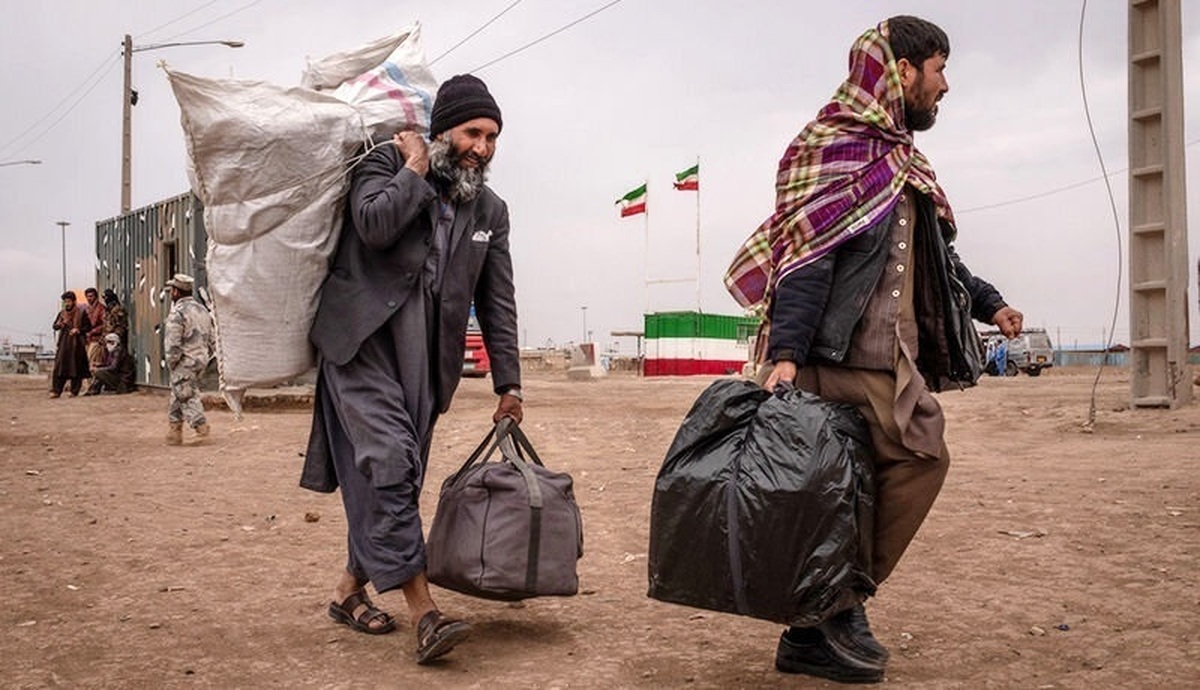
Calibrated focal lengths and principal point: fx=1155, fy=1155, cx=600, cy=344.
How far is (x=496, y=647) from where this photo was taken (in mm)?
3732

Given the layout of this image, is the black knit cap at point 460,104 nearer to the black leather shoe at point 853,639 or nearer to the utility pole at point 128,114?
the black leather shoe at point 853,639

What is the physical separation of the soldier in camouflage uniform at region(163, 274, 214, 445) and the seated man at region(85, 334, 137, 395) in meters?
8.95

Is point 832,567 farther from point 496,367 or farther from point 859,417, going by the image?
point 496,367

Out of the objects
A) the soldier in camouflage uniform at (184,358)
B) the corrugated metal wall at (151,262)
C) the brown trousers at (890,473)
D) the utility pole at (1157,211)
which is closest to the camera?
the brown trousers at (890,473)

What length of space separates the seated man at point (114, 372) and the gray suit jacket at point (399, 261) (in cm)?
1717

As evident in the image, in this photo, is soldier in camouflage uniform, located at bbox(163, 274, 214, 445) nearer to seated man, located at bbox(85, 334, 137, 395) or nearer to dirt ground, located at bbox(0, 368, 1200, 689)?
dirt ground, located at bbox(0, 368, 1200, 689)

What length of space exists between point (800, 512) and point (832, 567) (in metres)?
0.16

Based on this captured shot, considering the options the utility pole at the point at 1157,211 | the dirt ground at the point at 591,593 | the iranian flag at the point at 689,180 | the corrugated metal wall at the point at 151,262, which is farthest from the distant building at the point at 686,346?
the dirt ground at the point at 591,593

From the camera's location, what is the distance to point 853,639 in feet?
10.8

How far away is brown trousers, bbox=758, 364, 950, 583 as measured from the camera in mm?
3193

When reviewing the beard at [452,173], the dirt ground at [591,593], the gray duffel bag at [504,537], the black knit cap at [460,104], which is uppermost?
the black knit cap at [460,104]

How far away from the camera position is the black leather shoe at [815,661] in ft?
10.6

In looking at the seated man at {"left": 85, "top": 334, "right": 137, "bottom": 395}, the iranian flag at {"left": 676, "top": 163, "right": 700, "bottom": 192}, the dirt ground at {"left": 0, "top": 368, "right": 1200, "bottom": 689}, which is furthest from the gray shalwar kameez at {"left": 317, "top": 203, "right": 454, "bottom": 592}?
the iranian flag at {"left": 676, "top": 163, "right": 700, "bottom": 192}

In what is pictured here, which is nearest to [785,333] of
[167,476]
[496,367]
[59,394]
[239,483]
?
[496,367]
